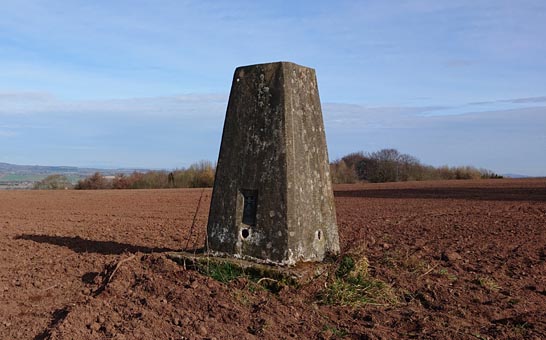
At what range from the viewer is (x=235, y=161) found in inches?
249

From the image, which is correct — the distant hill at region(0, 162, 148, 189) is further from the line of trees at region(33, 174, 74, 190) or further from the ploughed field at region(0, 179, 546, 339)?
the ploughed field at region(0, 179, 546, 339)

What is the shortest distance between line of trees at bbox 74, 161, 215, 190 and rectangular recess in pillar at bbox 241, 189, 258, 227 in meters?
24.9

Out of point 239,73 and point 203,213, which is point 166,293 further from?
point 203,213

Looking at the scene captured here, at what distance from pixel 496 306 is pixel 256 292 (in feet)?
7.45

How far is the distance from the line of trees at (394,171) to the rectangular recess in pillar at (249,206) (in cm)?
3024

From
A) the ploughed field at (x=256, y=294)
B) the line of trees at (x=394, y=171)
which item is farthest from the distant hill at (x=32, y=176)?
the ploughed field at (x=256, y=294)

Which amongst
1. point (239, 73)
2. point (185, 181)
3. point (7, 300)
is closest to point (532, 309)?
point (239, 73)

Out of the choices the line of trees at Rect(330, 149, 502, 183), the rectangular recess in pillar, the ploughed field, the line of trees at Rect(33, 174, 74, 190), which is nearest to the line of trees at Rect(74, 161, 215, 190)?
the line of trees at Rect(33, 174, 74, 190)

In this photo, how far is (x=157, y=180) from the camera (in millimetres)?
32781

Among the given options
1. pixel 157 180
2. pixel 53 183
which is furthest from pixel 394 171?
pixel 53 183

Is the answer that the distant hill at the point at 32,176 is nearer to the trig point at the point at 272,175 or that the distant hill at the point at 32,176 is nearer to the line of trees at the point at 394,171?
the line of trees at the point at 394,171

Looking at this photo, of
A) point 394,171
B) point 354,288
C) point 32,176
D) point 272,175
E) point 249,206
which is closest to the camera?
point 354,288

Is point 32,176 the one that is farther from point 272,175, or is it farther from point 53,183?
point 272,175

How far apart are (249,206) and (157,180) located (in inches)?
1072
